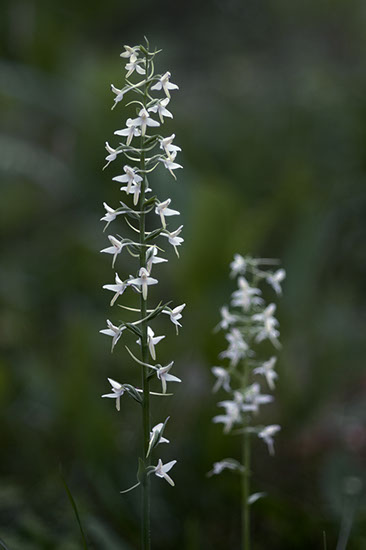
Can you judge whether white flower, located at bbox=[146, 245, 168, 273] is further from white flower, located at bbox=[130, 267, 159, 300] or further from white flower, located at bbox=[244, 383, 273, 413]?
white flower, located at bbox=[244, 383, 273, 413]

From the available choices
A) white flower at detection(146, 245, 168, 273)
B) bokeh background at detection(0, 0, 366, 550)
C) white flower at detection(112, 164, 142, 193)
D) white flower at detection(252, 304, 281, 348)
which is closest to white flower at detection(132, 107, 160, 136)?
white flower at detection(112, 164, 142, 193)

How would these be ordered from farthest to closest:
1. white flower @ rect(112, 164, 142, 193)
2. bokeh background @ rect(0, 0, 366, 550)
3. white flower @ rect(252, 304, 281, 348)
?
1. bokeh background @ rect(0, 0, 366, 550)
2. white flower @ rect(252, 304, 281, 348)
3. white flower @ rect(112, 164, 142, 193)

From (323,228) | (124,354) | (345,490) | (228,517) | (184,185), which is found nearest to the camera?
(345,490)

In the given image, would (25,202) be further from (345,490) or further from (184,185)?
(345,490)

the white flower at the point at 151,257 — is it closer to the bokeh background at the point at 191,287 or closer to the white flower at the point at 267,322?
the white flower at the point at 267,322

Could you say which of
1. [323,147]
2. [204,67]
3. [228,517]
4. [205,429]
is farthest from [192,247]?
[204,67]

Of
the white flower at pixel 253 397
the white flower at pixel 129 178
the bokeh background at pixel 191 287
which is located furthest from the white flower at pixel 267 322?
the bokeh background at pixel 191 287

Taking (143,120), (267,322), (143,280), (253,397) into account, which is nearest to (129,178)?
(143,120)

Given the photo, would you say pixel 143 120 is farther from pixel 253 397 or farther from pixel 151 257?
pixel 253 397
